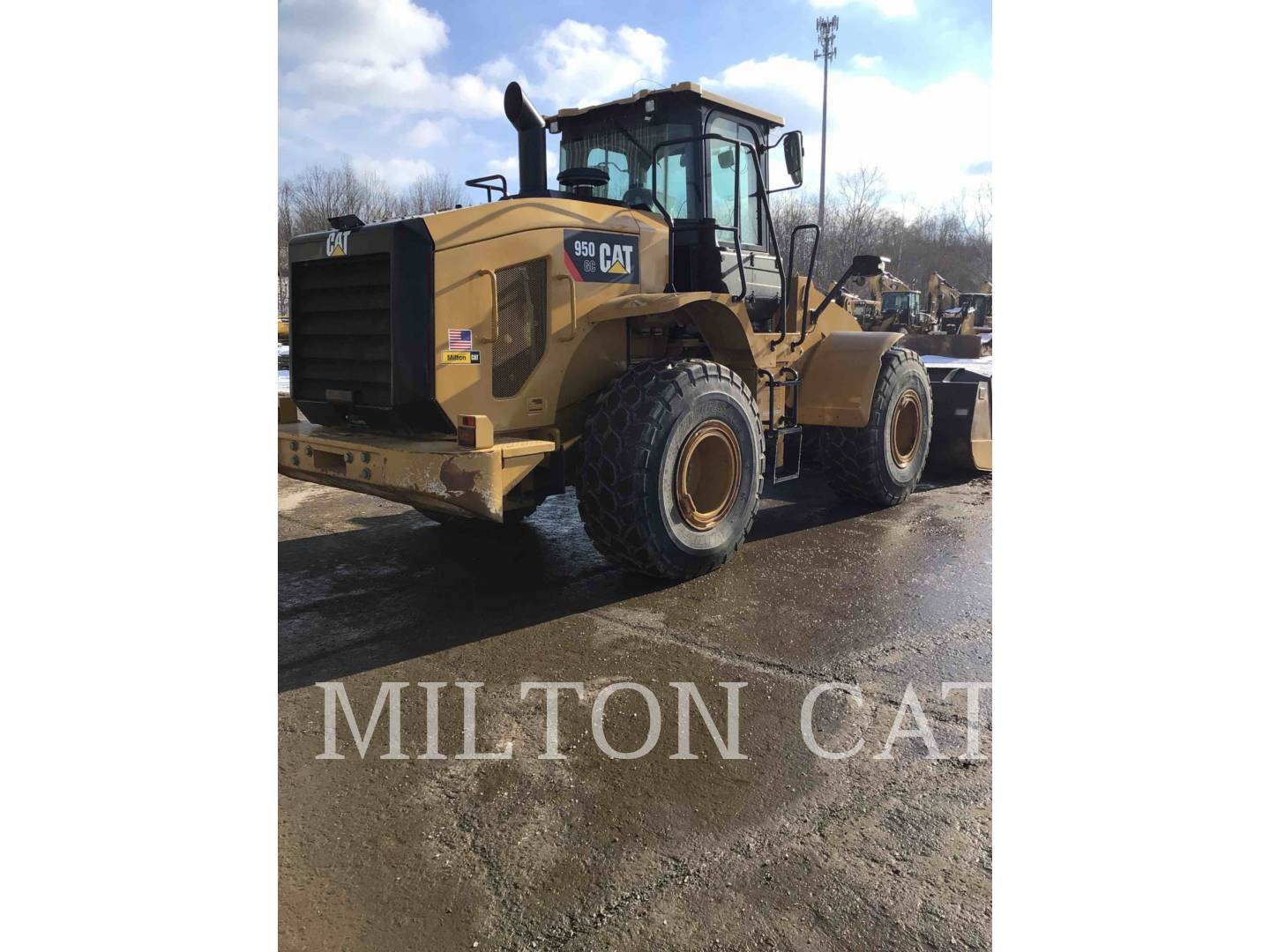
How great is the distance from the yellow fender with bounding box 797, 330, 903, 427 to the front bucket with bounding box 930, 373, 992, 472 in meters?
1.61

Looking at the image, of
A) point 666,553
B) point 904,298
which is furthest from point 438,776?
point 904,298

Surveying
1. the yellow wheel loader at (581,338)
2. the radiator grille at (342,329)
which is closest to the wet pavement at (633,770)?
the yellow wheel loader at (581,338)

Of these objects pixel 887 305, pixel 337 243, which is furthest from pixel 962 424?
pixel 887 305

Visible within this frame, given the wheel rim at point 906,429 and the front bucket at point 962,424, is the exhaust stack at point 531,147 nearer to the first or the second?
the wheel rim at point 906,429

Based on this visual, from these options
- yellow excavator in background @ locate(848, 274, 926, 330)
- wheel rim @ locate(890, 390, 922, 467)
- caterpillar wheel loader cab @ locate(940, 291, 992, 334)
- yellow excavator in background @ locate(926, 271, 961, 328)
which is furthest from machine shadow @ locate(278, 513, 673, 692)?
yellow excavator in background @ locate(926, 271, 961, 328)

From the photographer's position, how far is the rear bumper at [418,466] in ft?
14.0

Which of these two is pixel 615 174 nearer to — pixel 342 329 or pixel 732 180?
pixel 732 180

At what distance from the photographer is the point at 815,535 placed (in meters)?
6.31

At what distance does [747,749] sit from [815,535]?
10.7ft

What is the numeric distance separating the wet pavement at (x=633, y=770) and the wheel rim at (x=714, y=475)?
15.0 inches

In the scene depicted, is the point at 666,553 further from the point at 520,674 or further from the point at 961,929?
the point at 961,929

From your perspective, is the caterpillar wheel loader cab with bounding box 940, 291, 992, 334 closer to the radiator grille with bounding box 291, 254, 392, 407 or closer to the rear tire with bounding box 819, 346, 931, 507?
the rear tire with bounding box 819, 346, 931, 507

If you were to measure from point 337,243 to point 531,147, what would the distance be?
4.03ft

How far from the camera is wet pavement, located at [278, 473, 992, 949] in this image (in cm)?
235
